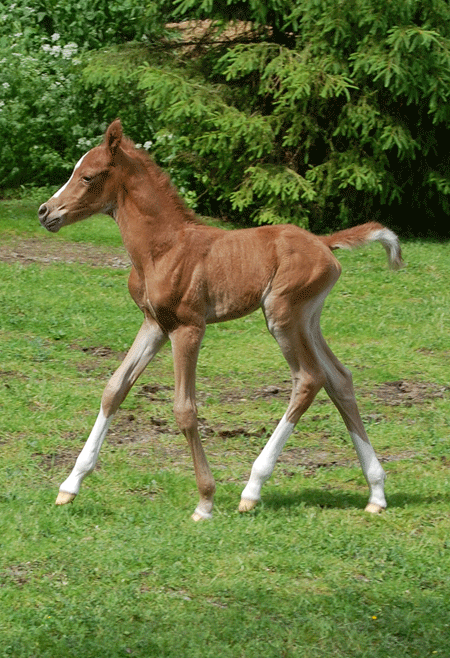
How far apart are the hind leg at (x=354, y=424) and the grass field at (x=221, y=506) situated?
126 mm

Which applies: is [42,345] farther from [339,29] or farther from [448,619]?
[339,29]

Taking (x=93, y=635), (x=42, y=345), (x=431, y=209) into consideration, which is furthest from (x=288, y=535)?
(x=431, y=209)

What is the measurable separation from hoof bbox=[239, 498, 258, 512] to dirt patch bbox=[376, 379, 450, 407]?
9.11ft

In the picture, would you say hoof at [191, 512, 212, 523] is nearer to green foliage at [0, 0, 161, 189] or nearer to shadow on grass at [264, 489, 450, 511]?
shadow on grass at [264, 489, 450, 511]

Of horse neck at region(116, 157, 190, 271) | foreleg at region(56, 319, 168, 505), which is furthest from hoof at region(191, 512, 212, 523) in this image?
horse neck at region(116, 157, 190, 271)

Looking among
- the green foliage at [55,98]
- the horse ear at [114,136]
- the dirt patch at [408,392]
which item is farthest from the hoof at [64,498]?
the green foliage at [55,98]

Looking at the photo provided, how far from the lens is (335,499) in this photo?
619cm

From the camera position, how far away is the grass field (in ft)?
14.8

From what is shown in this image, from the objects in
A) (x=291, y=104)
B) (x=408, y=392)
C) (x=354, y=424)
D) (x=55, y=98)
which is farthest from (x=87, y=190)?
(x=55, y=98)

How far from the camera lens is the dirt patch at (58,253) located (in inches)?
499

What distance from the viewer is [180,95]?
13.8m

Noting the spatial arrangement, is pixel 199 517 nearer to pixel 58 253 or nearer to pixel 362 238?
pixel 362 238

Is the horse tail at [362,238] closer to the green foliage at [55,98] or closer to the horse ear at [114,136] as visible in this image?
the horse ear at [114,136]

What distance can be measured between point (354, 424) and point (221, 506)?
92 centimetres
